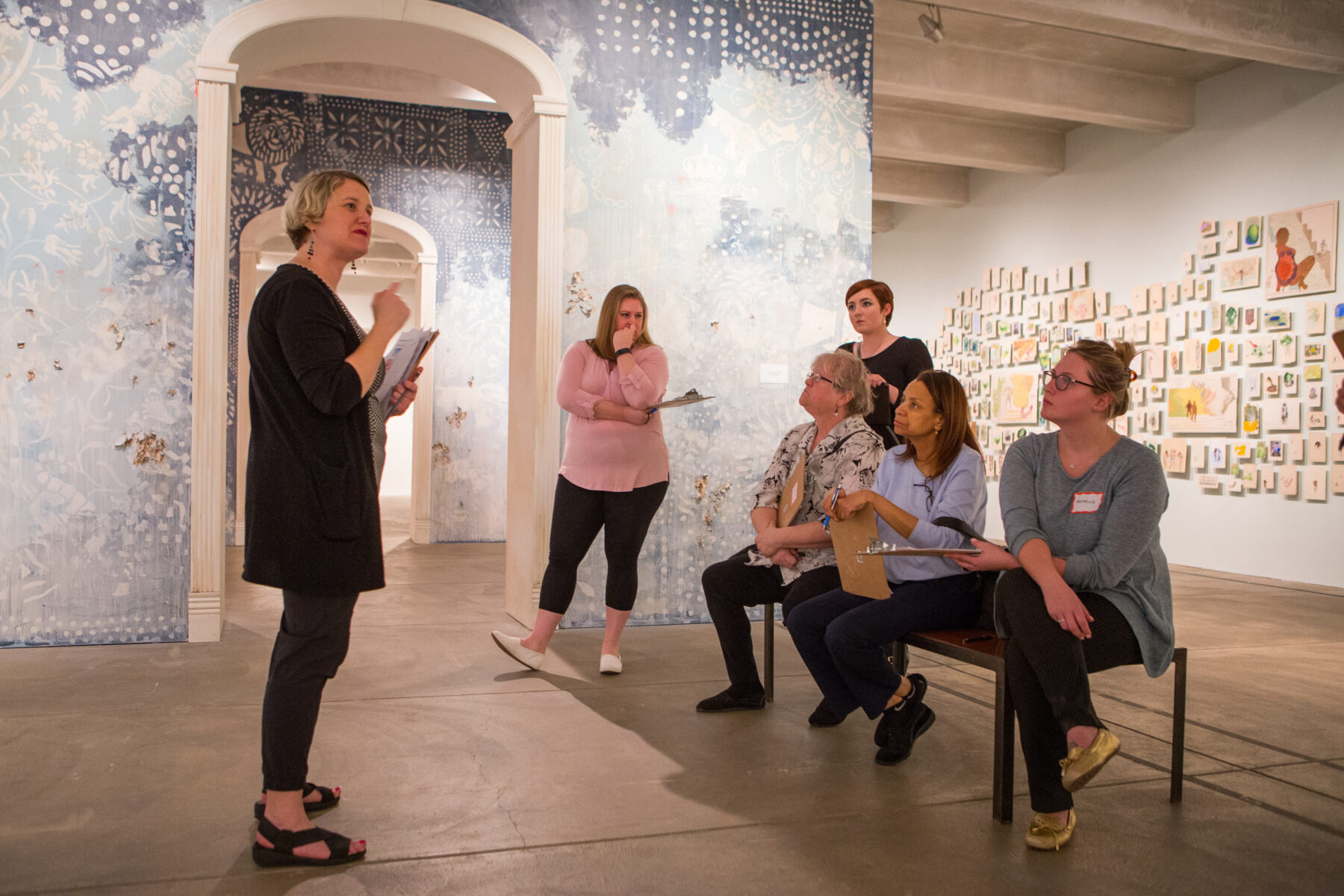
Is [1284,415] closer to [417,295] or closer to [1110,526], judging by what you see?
[1110,526]

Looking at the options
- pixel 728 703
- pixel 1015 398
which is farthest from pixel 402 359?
pixel 1015 398

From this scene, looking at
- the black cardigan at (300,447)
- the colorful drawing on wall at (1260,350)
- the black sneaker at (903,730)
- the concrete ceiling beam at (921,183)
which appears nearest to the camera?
the black cardigan at (300,447)

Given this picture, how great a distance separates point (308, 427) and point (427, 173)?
21.8 ft

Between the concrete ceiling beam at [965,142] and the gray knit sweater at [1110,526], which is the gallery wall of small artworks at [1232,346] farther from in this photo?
the gray knit sweater at [1110,526]

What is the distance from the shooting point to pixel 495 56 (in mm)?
4590

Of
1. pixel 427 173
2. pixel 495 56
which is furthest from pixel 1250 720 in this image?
pixel 427 173

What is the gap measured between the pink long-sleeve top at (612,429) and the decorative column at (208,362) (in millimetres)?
1521

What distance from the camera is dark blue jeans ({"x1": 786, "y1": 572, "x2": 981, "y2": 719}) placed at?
8.53 ft

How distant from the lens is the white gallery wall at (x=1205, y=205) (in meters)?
6.67

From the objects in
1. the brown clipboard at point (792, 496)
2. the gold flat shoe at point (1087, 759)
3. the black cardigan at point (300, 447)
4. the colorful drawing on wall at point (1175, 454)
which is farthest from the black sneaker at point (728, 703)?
the colorful drawing on wall at point (1175, 454)

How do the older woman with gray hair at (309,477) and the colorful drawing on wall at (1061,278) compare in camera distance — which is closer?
the older woman with gray hair at (309,477)

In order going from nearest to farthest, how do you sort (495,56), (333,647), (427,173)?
(333,647) → (495,56) → (427,173)

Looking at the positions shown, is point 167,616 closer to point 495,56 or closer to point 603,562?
point 603,562

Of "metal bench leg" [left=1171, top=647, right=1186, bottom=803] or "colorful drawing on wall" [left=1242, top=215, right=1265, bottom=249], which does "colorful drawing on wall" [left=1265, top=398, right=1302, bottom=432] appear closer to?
"colorful drawing on wall" [left=1242, top=215, right=1265, bottom=249]
